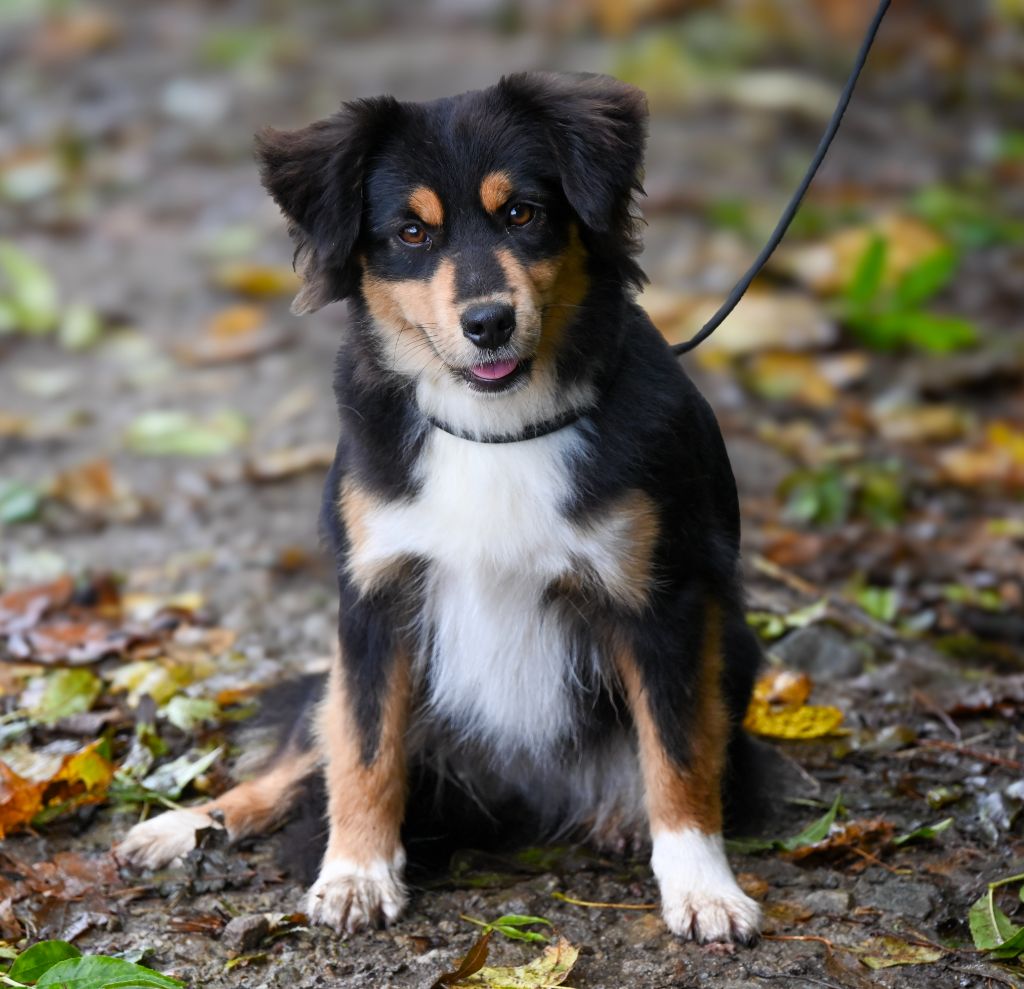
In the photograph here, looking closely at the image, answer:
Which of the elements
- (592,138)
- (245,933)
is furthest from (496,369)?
(245,933)

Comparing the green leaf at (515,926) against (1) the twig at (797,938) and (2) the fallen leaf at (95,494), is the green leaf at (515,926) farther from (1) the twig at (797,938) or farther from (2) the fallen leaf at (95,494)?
(2) the fallen leaf at (95,494)

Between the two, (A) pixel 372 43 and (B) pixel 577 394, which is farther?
(A) pixel 372 43

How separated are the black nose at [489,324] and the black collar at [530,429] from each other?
0.26 m

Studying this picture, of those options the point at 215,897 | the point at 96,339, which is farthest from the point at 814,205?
the point at 215,897

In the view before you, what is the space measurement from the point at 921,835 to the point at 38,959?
2.15 m

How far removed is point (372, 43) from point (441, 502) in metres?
9.54

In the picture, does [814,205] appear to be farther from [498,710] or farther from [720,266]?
[498,710]

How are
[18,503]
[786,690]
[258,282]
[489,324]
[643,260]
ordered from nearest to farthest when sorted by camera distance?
[489,324] → [786,690] → [18,503] → [258,282] → [643,260]

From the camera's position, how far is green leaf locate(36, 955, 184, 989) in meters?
2.96

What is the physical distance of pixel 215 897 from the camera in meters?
3.59

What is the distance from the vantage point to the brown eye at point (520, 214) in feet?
10.9

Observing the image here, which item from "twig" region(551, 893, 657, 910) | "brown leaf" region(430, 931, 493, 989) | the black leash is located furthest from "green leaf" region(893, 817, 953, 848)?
the black leash

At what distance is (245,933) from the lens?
131 inches

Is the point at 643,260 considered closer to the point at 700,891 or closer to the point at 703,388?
the point at 703,388
